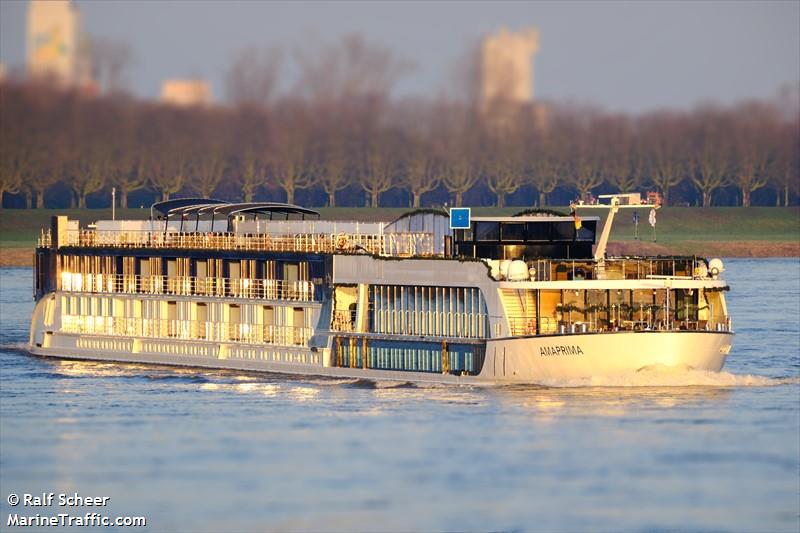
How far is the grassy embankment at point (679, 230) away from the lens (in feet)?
594

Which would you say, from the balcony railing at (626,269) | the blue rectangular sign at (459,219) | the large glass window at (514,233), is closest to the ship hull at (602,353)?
the balcony railing at (626,269)

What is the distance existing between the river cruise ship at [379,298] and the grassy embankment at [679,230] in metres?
86.6

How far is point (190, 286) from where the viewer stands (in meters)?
87.8

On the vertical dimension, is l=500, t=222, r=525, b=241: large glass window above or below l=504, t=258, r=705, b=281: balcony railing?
above

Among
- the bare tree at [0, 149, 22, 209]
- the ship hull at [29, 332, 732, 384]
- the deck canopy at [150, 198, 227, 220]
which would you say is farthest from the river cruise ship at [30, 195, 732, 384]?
the bare tree at [0, 149, 22, 209]

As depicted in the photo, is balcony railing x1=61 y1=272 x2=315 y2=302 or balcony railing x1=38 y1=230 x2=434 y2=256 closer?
balcony railing x1=38 y1=230 x2=434 y2=256

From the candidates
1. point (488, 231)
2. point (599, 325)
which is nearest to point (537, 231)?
point (488, 231)

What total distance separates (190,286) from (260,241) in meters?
4.03

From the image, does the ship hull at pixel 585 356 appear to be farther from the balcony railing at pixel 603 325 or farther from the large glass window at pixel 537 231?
the large glass window at pixel 537 231

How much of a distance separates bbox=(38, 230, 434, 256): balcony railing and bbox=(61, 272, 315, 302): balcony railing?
4.35 ft

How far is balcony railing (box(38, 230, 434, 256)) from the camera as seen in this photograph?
81312 millimetres

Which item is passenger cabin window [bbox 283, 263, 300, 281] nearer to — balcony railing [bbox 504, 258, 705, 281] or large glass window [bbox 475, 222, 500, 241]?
large glass window [bbox 475, 222, 500, 241]

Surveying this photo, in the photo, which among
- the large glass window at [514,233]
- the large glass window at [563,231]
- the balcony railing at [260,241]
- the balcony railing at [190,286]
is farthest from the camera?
the balcony railing at [190,286]

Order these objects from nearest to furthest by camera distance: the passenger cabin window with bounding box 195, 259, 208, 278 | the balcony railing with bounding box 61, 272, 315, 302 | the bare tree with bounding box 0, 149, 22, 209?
the balcony railing with bounding box 61, 272, 315, 302 < the passenger cabin window with bounding box 195, 259, 208, 278 < the bare tree with bounding box 0, 149, 22, 209
